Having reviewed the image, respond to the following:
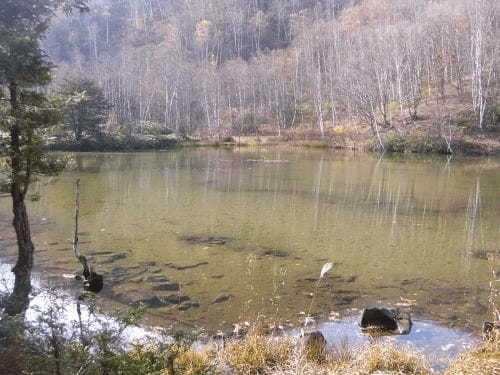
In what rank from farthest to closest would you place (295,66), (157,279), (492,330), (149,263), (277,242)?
1. (295,66)
2. (277,242)
3. (149,263)
4. (157,279)
5. (492,330)

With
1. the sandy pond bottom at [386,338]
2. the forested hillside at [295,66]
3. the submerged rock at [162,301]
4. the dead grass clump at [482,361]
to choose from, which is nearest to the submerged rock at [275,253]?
the submerged rock at [162,301]

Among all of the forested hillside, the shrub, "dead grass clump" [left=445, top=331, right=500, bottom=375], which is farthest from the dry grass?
the forested hillside

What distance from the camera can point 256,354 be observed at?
578 centimetres

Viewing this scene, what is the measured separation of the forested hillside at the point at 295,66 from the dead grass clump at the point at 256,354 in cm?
3974

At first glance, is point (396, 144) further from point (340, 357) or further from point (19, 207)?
point (19, 207)

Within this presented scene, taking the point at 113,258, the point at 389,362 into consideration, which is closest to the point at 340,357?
the point at 389,362

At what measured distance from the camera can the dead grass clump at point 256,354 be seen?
568 cm

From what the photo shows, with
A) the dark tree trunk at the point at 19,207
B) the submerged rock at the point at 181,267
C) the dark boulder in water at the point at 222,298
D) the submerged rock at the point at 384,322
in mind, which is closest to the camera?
the dark tree trunk at the point at 19,207

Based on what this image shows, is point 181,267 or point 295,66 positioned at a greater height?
point 295,66

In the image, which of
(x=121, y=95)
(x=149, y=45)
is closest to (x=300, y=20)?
(x=149, y=45)

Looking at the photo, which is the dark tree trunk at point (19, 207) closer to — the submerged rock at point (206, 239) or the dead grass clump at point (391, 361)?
the dead grass clump at point (391, 361)

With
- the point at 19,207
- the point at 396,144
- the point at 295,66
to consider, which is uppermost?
the point at 295,66

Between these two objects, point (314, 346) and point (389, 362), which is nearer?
point (389, 362)

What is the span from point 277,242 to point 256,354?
6.84 m
